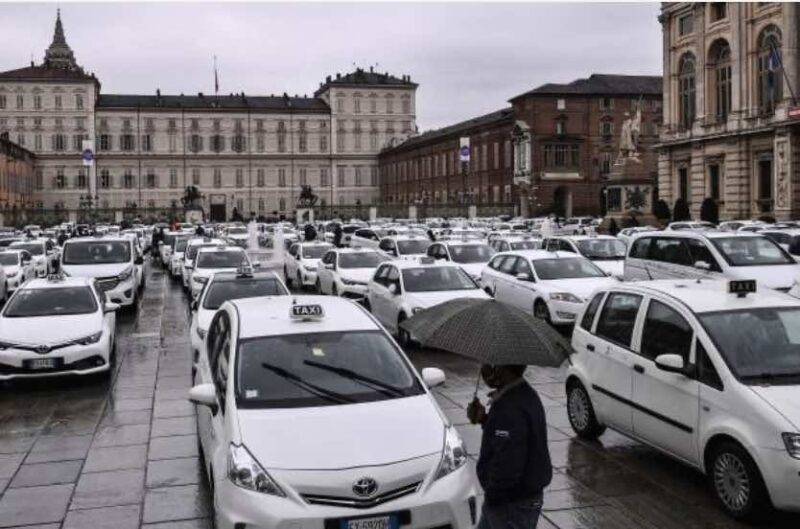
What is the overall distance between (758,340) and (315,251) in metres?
21.6

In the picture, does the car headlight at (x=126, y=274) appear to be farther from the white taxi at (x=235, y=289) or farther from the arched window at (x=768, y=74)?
the arched window at (x=768, y=74)

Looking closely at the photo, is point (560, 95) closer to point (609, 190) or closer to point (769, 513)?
point (609, 190)

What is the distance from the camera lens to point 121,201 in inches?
4766

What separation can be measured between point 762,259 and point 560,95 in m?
65.6

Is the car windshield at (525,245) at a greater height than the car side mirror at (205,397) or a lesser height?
greater

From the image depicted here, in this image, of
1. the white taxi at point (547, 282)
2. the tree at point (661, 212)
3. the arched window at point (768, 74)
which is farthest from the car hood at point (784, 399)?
the arched window at point (768, 74)

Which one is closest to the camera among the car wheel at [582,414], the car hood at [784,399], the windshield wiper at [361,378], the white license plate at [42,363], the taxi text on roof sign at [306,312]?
the car hood at [784,399]

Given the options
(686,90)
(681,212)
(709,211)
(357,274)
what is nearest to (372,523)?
(357,274)

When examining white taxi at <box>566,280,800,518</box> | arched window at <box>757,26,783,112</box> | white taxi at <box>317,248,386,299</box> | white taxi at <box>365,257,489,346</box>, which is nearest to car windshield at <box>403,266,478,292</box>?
white taxi at <box>365,257,489,346</box>

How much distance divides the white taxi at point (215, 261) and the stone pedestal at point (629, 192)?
30.9m

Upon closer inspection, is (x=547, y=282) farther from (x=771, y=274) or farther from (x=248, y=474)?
(x=248, y=474)

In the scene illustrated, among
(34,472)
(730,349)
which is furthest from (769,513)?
(34,472)

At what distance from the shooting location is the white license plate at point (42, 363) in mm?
12578

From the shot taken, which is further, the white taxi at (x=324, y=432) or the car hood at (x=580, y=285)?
the car hood at (x=580, y=285)
